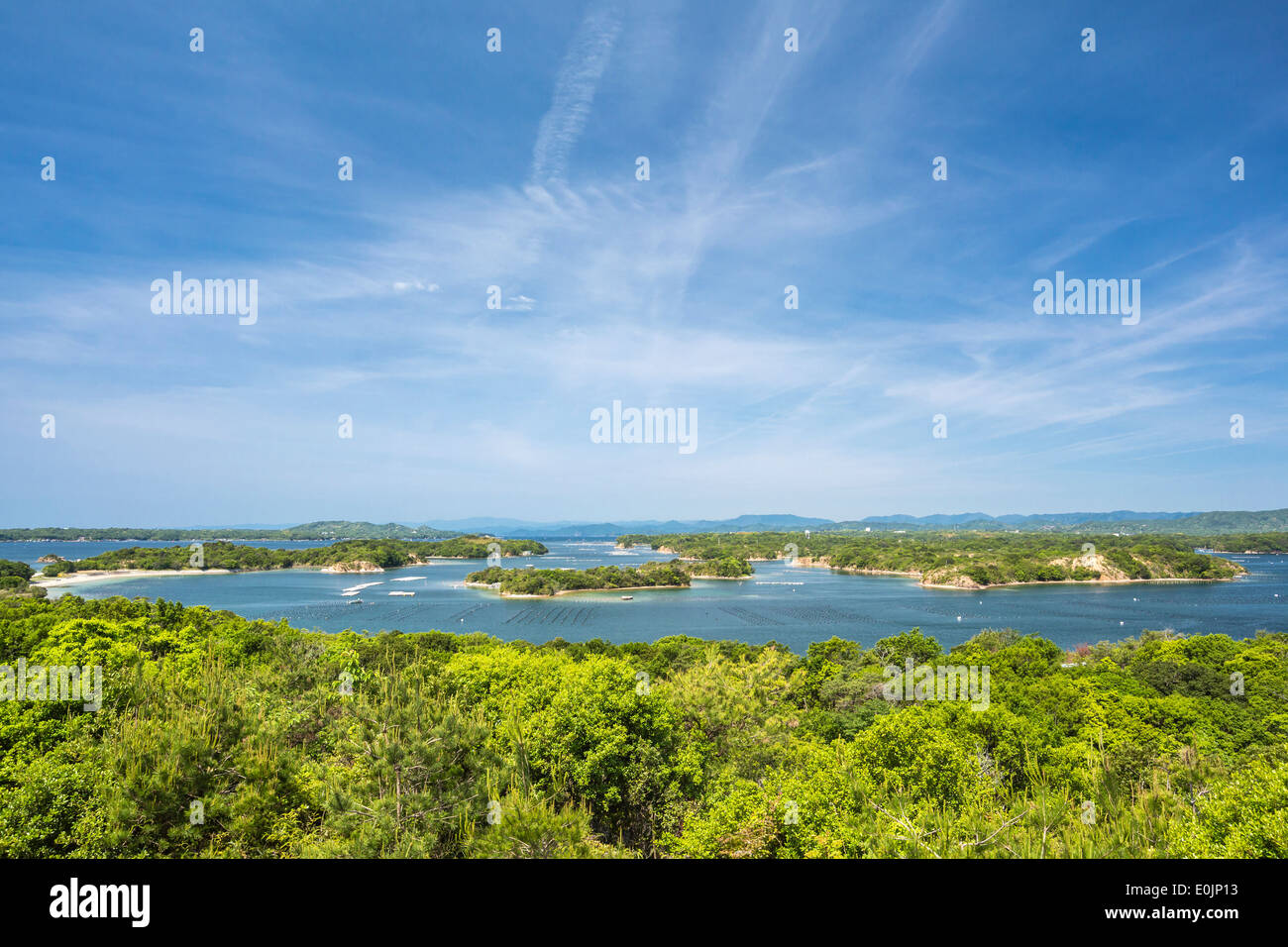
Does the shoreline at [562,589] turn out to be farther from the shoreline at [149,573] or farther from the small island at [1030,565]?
the small island at [1030,565]

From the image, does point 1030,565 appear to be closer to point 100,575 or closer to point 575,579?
point 575,579

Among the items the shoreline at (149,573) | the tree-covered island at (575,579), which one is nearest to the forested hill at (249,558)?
the shoreline at (149,573)

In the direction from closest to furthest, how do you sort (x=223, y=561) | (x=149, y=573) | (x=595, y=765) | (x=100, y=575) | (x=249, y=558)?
1. (x=595, y=765)
2. (x=100, y=575)
3. (x=149, y=573)
4. (x=223, y=561)
5. (x=249, y=558)

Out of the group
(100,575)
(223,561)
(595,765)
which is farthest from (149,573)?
(595,765)

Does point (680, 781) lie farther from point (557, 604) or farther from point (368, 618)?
point (557, 604)

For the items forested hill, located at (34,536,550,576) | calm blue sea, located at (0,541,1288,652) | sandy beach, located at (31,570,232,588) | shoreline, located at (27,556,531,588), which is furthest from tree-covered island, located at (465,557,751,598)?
sandy beach, located at (31,570,232,588)
